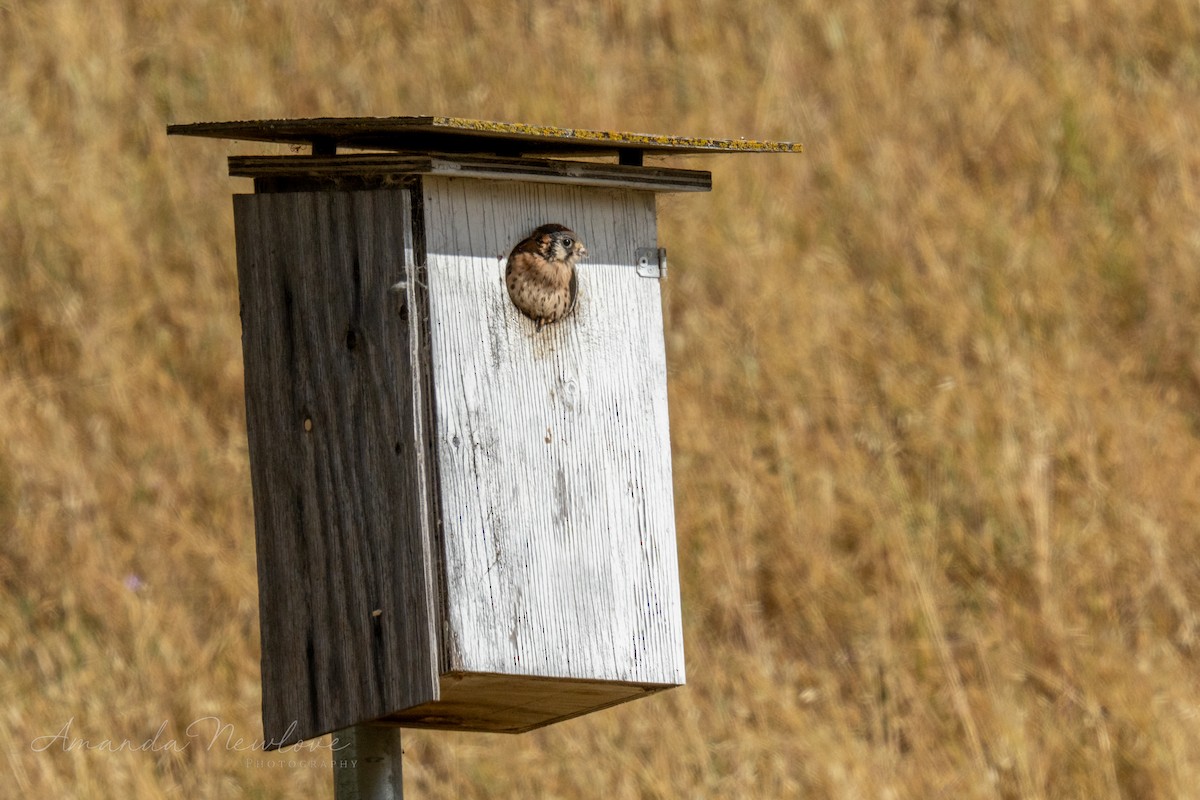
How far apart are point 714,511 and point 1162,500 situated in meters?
1.28

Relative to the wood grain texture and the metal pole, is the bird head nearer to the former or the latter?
the wood grain texture

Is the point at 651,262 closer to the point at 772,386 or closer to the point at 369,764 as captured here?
the point at 369,764

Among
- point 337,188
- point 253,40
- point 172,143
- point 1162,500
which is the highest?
point 253,40

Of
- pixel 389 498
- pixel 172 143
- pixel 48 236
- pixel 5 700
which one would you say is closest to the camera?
pixel 389 498

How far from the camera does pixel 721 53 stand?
6.62m

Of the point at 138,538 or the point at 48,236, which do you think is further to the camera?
the point at 48,236

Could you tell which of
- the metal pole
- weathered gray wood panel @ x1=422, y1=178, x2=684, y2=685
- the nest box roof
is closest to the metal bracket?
weathered gray wood panel @ x1=422, y1=178, x2=684, y2=685

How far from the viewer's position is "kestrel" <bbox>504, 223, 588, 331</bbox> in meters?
2.10

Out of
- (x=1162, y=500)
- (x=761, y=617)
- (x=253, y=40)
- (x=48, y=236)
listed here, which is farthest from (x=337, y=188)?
(x=253, y=40)

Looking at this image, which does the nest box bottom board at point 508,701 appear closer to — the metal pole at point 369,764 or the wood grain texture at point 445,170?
the metal pole at point 369,764

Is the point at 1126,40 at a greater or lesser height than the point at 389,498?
greater

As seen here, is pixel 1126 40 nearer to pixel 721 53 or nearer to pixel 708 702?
pixel 721 53

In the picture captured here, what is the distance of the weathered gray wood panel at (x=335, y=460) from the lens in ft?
6.38

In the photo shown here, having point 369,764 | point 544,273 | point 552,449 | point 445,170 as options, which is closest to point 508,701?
point 369,764
